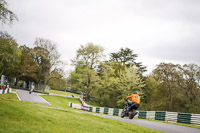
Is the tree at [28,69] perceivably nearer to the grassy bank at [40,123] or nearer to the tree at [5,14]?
the tree at [5,14]

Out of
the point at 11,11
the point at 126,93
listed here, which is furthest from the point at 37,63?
the point at 11,11

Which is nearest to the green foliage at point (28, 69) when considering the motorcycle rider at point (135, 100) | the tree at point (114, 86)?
the tree at point (114, 86)

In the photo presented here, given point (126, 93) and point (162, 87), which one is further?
point (126, 93)

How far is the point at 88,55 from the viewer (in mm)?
48656

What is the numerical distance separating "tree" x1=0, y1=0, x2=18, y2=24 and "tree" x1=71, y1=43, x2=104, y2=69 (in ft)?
115

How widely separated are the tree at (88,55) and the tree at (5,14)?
35.1m

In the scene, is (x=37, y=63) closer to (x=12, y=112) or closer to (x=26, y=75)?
(x=26, y=75)

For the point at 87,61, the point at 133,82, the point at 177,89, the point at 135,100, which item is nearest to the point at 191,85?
the point at 177,89

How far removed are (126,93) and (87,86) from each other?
10.0 m

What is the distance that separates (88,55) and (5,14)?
35.9 meters

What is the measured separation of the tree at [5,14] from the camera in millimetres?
12750

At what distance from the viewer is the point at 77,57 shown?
4866 centimetres

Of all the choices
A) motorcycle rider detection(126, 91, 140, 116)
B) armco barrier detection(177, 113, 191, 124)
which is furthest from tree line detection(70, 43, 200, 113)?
motorcycle rider detection(126, 91, 140, 116)

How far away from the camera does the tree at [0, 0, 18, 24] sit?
1275 cm
